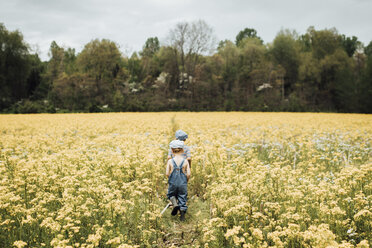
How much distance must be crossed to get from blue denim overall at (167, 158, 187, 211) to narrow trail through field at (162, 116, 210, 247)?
1.10ft

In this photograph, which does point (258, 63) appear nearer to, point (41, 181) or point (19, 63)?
point (19, 63)

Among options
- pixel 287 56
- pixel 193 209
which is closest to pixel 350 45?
pixel 287 56

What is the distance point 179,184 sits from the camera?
5246 mm

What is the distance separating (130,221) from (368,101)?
51784mm

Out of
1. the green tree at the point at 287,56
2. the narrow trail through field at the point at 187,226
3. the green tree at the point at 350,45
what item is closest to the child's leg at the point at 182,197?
the narrow trail through field at the point at 187,226

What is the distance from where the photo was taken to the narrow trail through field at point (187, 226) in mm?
4661

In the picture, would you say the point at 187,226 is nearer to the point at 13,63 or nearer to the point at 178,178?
the point at 178,178

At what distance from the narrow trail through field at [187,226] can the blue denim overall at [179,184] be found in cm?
34

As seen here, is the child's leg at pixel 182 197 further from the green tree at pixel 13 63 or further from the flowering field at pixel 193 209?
the green tree at pixel 13 63

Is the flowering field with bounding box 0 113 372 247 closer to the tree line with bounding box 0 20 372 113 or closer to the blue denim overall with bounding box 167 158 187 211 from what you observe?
the blue denim overall with bounding box 167 158 187 211

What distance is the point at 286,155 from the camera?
31.8 feet

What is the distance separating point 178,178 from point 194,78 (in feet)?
167

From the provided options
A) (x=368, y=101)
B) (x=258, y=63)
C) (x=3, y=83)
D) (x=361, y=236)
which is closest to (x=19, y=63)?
(x=3, y=83)

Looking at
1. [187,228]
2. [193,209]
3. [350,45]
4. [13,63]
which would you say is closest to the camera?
[187,228]
